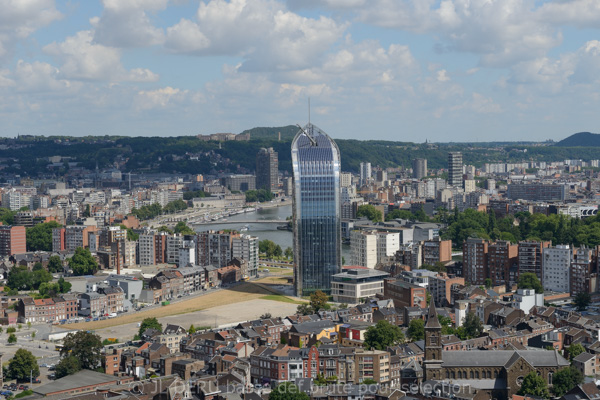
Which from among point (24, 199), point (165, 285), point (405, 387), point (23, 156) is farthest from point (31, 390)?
point (23, 156)

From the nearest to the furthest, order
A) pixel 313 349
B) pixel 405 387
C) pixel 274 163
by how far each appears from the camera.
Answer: pixel 405 387 → pixel 313 349 → pixel 274 163

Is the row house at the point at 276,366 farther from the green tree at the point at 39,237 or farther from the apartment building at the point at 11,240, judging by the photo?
the green tree at the point at 39,237

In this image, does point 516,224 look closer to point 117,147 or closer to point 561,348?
point 561,348

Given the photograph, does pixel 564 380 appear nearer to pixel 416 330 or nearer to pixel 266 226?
pixel 416 330

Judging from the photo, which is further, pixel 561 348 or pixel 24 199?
pixel 24 199

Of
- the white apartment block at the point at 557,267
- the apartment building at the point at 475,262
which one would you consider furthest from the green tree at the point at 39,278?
the white apartment block at the point at 557,267

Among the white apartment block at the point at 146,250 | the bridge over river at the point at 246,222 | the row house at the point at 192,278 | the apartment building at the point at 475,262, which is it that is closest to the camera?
the apartment building at the point at 475,262

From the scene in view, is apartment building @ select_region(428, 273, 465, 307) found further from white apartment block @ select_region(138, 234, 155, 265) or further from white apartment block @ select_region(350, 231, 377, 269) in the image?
white apartment block @ select_region(138, 234, 155, 265)

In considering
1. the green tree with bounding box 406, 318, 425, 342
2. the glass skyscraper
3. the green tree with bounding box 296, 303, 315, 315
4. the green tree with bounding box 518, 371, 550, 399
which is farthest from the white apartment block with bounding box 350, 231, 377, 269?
the green tree with bounding box 518, 371, 550, 399
